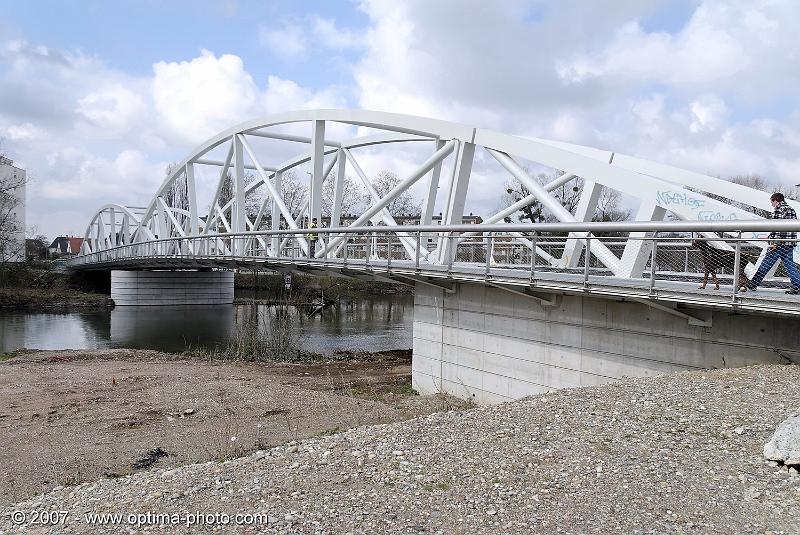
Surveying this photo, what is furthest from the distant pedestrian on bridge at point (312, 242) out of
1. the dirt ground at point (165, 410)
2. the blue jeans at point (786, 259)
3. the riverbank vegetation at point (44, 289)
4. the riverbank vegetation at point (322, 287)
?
the riverbank vegetation at point (44, 289)

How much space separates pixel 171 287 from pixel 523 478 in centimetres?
5172

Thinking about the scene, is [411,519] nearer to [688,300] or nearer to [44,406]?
[688,300]

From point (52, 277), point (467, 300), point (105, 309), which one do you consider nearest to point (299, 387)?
point (467, 300)

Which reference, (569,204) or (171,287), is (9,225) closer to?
(171,287)

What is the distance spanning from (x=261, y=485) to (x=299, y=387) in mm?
9577

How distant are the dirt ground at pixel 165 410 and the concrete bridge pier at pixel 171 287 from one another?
33.5m

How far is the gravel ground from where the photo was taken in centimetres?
525

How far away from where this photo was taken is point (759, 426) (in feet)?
21.7

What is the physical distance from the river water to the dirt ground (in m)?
8.33

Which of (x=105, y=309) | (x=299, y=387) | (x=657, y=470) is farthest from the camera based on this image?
(x=105, y=309)

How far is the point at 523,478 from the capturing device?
19.7 feet

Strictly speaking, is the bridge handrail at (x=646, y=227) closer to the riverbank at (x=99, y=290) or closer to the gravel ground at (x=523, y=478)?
the gravel ground at (x=523, y=478)

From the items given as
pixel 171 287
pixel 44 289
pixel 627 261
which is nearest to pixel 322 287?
pixel 171 287

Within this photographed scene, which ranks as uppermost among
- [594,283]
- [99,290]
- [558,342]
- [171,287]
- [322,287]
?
[594,283]
